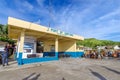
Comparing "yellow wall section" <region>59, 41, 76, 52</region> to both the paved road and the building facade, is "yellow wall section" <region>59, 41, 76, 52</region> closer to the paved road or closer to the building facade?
the building facade

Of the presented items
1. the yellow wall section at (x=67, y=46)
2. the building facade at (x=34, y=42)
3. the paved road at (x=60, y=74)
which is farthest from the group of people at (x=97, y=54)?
the paved road at (x=60, y=74)

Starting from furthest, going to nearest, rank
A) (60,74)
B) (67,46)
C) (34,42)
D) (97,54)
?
(67,46), (97,54), (34,42), (60,74)

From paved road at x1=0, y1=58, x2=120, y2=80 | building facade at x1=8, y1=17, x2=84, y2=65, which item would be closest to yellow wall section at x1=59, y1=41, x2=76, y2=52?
building facade at x1=8, y1=17, x2=84, y2=65

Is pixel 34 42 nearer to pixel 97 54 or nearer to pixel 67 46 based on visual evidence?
pixel 67 46

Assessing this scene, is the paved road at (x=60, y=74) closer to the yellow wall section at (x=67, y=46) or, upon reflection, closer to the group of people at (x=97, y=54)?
the yellow wall section at (x=67, y=46)

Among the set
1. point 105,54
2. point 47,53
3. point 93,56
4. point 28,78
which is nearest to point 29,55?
point 28,78

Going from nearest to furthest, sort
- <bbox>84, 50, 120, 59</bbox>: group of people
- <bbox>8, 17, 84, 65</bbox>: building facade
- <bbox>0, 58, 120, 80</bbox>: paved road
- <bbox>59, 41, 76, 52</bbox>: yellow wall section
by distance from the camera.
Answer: <bbox>0, 58, 120, 80</bbox>: paved road, <bbox>8, 17, 84, 65</bbox>: building facade, <bbox>59, 41, 76, 52</bbox>: yellow wall section, <bbox>84, 50, 120, 59</bbox>: group of people

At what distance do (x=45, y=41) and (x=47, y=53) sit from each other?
6.78 ft

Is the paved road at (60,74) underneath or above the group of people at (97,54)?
underneath

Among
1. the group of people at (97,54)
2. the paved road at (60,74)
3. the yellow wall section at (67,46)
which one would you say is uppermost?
the yellow wall section at (67,46)

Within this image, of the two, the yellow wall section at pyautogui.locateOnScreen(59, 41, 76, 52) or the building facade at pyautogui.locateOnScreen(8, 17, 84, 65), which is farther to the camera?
the yellow wall section at pyautogui.locateOnScreen(59, 41, 76, 52)

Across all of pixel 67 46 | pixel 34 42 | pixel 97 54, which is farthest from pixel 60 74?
pixel 97 54

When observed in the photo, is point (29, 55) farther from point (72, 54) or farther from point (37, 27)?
point (72, 54)

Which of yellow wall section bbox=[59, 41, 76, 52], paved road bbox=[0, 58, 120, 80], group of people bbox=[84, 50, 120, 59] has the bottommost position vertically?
paved road bbox=[0, 58, 120, 80]
